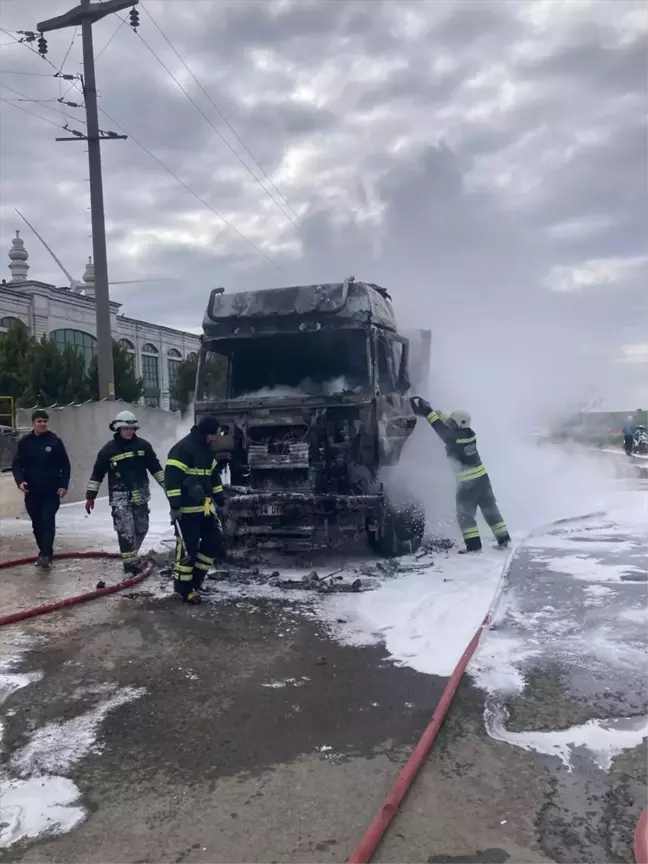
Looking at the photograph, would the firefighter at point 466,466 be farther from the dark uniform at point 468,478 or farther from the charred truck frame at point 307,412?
the charred truck frame at point 307,412

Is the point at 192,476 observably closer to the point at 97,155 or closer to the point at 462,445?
the point at 462,445

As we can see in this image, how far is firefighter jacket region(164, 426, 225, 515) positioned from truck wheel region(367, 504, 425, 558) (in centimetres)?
195

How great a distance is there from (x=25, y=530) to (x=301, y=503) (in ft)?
19.2

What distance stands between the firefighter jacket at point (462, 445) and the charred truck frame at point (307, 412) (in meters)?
0.43

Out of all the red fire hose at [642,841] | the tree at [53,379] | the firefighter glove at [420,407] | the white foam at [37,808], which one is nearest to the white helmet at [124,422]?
the firefighter glove at [420,407]

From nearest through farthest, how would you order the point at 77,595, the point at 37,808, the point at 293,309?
the point at 37,808 → the point at 77,595 → the point at 293,309

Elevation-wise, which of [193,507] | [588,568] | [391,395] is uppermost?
[391,395]

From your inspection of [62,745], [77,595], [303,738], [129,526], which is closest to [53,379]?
[129,526]

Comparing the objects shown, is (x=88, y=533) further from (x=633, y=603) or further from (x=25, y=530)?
(x=633, y=603)

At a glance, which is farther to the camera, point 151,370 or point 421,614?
point 151,370

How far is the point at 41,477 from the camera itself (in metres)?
8.48

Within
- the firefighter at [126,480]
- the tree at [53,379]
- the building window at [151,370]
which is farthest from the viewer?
the building window at [151,370]

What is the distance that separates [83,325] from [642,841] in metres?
34.1

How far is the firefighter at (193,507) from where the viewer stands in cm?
675
